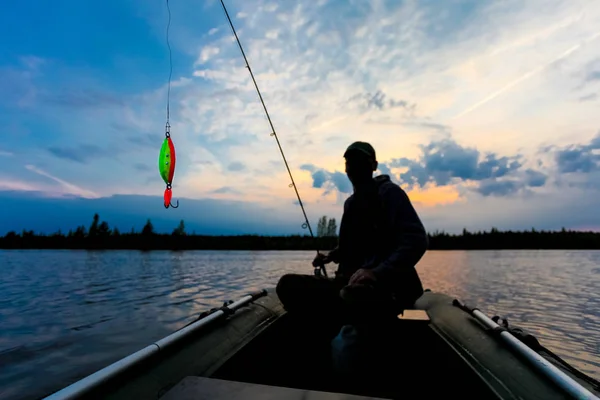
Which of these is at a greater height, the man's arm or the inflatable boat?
the man's arm

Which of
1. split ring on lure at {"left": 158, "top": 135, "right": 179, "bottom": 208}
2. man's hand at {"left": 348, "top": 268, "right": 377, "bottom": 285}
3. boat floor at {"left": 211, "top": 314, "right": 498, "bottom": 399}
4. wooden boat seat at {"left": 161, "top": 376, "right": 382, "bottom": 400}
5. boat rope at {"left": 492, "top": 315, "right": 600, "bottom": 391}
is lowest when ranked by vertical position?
boat floor at {"left": 211, "top": 314, "right": 498, "bottom": 399}

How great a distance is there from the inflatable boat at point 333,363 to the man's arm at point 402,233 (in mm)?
607

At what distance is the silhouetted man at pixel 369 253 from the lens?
2.56m

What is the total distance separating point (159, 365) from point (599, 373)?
6.57 m

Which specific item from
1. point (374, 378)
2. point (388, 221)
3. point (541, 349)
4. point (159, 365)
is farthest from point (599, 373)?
point (159, 365)

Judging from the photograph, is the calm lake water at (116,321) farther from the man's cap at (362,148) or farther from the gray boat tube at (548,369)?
the man's cap at (362,148)

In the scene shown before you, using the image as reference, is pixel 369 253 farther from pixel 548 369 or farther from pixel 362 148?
pixel 548 369

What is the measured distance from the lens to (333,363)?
9.68ft

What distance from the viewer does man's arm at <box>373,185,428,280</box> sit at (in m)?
2.55

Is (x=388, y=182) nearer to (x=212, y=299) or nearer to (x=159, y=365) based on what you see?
(x=159, y=365)

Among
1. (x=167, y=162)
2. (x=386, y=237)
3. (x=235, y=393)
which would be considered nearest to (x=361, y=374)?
(x=386, y=237)

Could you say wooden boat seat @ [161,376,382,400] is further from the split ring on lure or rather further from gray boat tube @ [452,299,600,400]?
the split ring on lure

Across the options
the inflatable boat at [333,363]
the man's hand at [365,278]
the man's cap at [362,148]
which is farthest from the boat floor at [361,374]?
the man's cap at [362,148]

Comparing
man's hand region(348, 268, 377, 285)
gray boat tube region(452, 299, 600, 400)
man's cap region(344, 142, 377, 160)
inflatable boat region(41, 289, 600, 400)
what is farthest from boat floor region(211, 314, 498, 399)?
man's cap region(344, 142, 377, 160)
